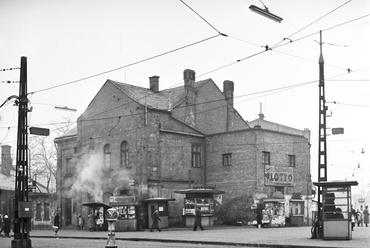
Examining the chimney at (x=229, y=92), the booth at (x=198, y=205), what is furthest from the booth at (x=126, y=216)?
the chimney at (x=229, y=92)

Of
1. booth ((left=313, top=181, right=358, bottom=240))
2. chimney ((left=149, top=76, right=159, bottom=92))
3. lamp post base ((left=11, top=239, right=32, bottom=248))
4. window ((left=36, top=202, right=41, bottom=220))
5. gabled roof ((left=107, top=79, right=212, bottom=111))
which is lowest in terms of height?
window ((left=36, top=202, right=41, bottom=220))

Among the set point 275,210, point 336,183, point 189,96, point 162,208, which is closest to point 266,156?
point 275,210

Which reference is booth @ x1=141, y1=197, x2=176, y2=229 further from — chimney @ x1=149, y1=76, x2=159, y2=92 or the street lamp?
the street lamp

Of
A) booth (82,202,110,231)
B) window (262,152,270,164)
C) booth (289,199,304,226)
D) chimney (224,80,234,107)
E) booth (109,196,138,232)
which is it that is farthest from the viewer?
chimney (224,80,234,107)

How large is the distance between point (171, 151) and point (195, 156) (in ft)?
10.9

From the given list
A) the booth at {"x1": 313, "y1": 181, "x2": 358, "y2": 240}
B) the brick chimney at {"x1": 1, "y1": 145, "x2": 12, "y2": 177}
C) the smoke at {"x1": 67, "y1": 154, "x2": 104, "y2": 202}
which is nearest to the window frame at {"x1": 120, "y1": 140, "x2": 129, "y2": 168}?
the smoke at {"x1": 67, "y1": 154, "x2": 104, "y2": 202}

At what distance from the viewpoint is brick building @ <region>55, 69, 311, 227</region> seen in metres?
43.9

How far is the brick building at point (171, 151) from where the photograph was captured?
43875 millimetres

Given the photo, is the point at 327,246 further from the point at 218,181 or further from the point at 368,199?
the point at 368,199

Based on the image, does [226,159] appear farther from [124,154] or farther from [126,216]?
[126,216]

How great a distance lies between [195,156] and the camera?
47719 mm

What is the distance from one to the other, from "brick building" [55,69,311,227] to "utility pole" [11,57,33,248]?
20.4 meters

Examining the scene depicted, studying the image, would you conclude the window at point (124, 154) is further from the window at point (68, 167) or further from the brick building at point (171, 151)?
the window at point (68, 167)

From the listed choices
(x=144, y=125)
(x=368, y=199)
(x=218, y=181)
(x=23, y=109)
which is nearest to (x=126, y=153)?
(x=144, y=125)
